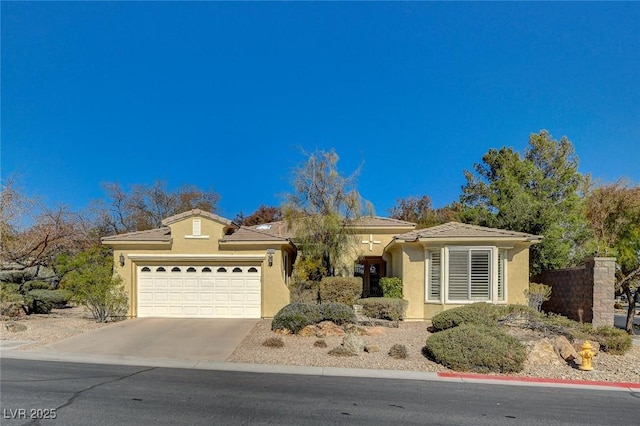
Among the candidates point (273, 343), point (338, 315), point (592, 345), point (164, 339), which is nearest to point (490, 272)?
point (592, 345)

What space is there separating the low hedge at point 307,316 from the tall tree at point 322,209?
4.52 meters

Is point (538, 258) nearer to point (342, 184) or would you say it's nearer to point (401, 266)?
point (401, 266)

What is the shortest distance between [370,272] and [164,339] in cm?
1590

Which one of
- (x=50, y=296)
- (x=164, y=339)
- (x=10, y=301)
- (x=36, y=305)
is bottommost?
(x=36, y=305)

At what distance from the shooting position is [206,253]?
1761 cm

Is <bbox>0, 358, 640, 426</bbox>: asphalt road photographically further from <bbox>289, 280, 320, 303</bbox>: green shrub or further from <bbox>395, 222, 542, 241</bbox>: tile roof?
<bbox>289, 280, 320, 303</bbox>: green shrub

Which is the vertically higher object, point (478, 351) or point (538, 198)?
point (538, 198)

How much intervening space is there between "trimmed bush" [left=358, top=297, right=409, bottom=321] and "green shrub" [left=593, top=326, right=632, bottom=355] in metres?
6.23

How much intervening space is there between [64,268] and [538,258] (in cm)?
2195

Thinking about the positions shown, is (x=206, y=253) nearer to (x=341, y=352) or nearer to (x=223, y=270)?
(x=223, y=270)

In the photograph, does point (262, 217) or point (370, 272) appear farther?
point (262, 217)

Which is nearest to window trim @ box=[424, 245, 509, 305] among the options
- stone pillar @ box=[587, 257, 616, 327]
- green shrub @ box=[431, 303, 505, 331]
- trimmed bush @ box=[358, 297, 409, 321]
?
trimmed bush @ box=[358, 297, 409, 321]

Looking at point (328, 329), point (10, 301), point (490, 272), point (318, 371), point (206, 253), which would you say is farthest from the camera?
point (206, 253)

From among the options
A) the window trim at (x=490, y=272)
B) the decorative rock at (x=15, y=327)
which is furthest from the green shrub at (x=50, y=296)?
the window trim at (x=490, y=272)
